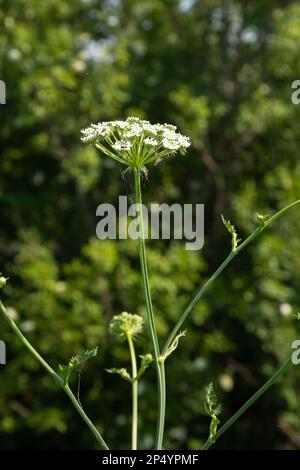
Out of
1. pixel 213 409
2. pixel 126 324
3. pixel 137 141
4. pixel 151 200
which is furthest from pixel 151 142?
pixel 151 200

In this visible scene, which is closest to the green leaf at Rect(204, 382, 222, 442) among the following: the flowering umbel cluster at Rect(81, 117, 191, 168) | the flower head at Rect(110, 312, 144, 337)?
the flower head at Rect(110, 312, 144, 337)

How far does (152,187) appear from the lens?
17.0ft

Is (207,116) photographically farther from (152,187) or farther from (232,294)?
(232,294)

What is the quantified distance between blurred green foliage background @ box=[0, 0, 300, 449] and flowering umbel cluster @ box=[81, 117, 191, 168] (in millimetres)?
2744

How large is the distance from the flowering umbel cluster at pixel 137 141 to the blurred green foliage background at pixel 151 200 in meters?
2.74

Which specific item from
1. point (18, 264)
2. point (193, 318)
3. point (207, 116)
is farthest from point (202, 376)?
point (207, 116)

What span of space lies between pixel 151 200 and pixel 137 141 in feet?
11.7

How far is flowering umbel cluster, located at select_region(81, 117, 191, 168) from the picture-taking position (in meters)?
1.46

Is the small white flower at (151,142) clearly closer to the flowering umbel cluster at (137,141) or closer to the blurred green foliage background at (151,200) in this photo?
the flowering umbel cluster at (137,141)

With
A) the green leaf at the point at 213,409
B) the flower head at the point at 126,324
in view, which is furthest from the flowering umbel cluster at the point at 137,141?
the green leaf at the point at 213,409

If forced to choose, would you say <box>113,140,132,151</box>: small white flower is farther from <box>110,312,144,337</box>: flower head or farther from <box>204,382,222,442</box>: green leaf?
<box>204,382,222,442</box>: green leaf

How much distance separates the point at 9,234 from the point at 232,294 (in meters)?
1.55

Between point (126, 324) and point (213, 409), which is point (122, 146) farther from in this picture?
point (213, 409)

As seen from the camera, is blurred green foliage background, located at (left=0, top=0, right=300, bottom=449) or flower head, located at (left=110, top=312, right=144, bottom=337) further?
blurred green foliage background, located at (left=0, top=0, right=300, bottom=449)
